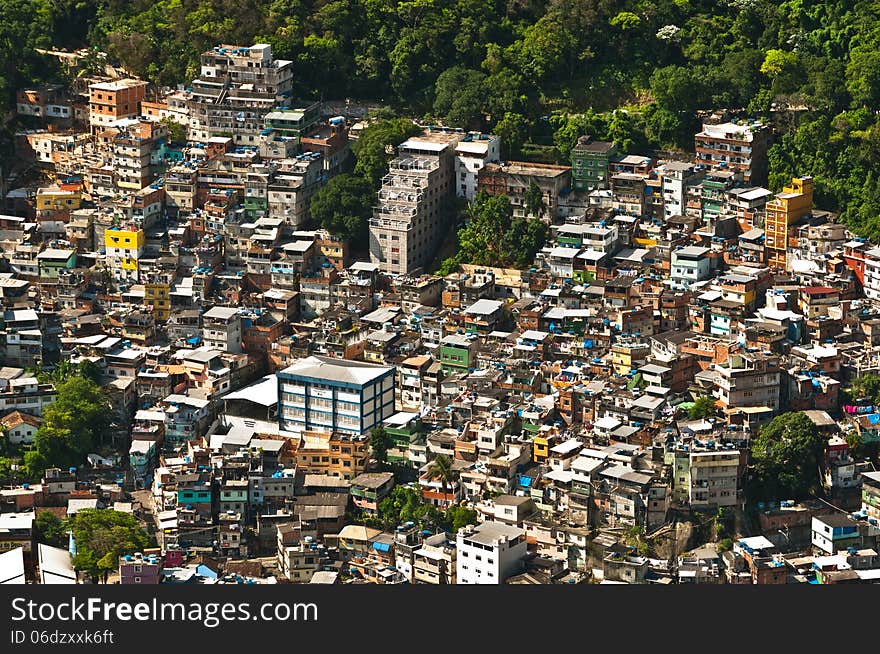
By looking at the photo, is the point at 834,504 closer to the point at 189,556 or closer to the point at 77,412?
the point at 189,556

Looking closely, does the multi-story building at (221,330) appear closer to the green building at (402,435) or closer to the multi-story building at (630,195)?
the green building at (402,435)

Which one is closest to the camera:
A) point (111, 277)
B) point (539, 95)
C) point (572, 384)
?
point (572, 384)

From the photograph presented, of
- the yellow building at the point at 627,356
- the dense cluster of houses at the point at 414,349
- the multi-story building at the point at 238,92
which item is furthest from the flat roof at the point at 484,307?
the multi-story building at the point at 238,92

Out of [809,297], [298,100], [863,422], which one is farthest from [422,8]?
[863,422]

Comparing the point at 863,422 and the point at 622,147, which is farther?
Answer: the point at 622,147

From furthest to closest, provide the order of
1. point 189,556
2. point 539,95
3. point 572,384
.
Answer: point 539,95 → point 572,384 → point 189,556
